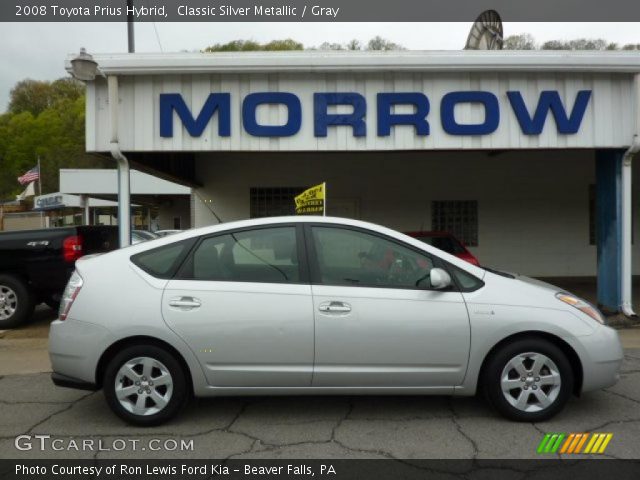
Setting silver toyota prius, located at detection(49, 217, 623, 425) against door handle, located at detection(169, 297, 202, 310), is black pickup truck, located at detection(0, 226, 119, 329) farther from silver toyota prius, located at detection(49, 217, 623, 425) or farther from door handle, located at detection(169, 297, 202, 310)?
door handle, located at detection(169, 297, 202, 310)

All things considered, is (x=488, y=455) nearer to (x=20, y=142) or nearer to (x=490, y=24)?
(x=490, y=24)

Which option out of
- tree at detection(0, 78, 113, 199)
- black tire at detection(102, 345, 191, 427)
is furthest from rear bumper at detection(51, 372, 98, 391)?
tree at detection(0, 78, 113, 199)

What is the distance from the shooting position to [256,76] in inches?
302

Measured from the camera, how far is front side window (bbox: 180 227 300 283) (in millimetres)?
4086

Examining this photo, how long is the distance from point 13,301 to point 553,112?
325 inches

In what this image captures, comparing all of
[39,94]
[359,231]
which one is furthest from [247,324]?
[39,94]

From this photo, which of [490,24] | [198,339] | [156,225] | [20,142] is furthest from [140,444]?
[20,142]

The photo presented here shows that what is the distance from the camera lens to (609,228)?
27.2ft

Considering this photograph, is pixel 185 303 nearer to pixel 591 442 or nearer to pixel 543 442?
pixel 543 442

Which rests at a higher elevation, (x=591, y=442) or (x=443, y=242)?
(x=443, y=242)

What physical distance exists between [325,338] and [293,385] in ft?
1.45

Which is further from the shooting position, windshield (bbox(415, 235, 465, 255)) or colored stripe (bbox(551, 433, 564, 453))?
windshield (bbox(415, 235, 465, 255))

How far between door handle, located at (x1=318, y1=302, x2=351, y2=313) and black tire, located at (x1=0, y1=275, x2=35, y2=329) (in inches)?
228

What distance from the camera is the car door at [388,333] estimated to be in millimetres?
3945
